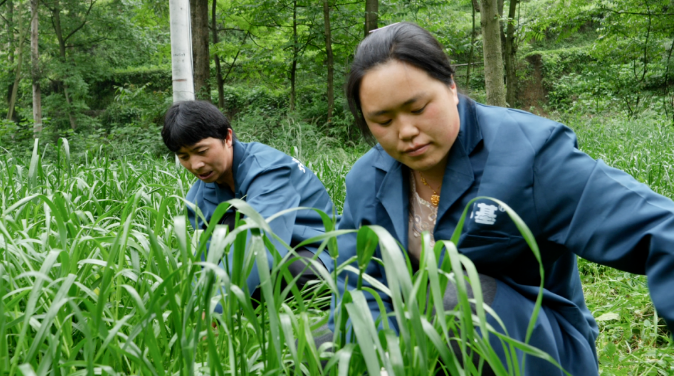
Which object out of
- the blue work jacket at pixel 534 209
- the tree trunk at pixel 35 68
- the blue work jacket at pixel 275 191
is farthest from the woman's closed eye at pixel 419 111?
the tree trunk at pixel 35 68

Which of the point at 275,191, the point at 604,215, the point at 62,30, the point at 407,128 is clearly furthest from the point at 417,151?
the point at 62,30

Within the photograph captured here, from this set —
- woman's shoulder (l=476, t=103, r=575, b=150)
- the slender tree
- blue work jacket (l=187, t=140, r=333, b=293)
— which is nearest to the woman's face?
woman's shoulder (l=476, t=103, r=575, b=150)

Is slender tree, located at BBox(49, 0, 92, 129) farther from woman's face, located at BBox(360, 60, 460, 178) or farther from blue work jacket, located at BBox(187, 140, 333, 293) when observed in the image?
woman's face, located at BBox(360, 60, 460, 178)

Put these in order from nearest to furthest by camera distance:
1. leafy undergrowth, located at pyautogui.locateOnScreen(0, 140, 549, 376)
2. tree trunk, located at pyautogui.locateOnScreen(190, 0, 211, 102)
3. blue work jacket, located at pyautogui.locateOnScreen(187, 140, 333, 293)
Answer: leafy undergrowth, located at pyautogui.locateOnScreen(0, 140, 549, 376) → blue work jacket, located at pyautogui.locateOnScreen(187, 140, 333, 293) → tree trunk, located at pyautogui.locateOnScreen(190, 0, 211, 102)

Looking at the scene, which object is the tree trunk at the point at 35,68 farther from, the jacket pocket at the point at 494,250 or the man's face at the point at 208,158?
the jacket pocket at the point at 494,250

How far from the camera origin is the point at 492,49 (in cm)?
463

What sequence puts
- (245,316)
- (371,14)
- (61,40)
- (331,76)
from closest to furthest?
(245,316) < (371,14) < (331,76) < (61,40)

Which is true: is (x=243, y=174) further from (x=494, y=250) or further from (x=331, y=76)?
(x=331, y=76)

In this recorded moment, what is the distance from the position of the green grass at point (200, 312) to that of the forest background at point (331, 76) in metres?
0.69

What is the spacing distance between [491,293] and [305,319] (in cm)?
49

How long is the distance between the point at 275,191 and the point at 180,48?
127 inches

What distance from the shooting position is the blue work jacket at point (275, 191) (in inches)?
80.6

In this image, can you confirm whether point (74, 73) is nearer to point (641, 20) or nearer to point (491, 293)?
point (641, 20)

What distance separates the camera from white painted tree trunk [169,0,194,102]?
4.84m
